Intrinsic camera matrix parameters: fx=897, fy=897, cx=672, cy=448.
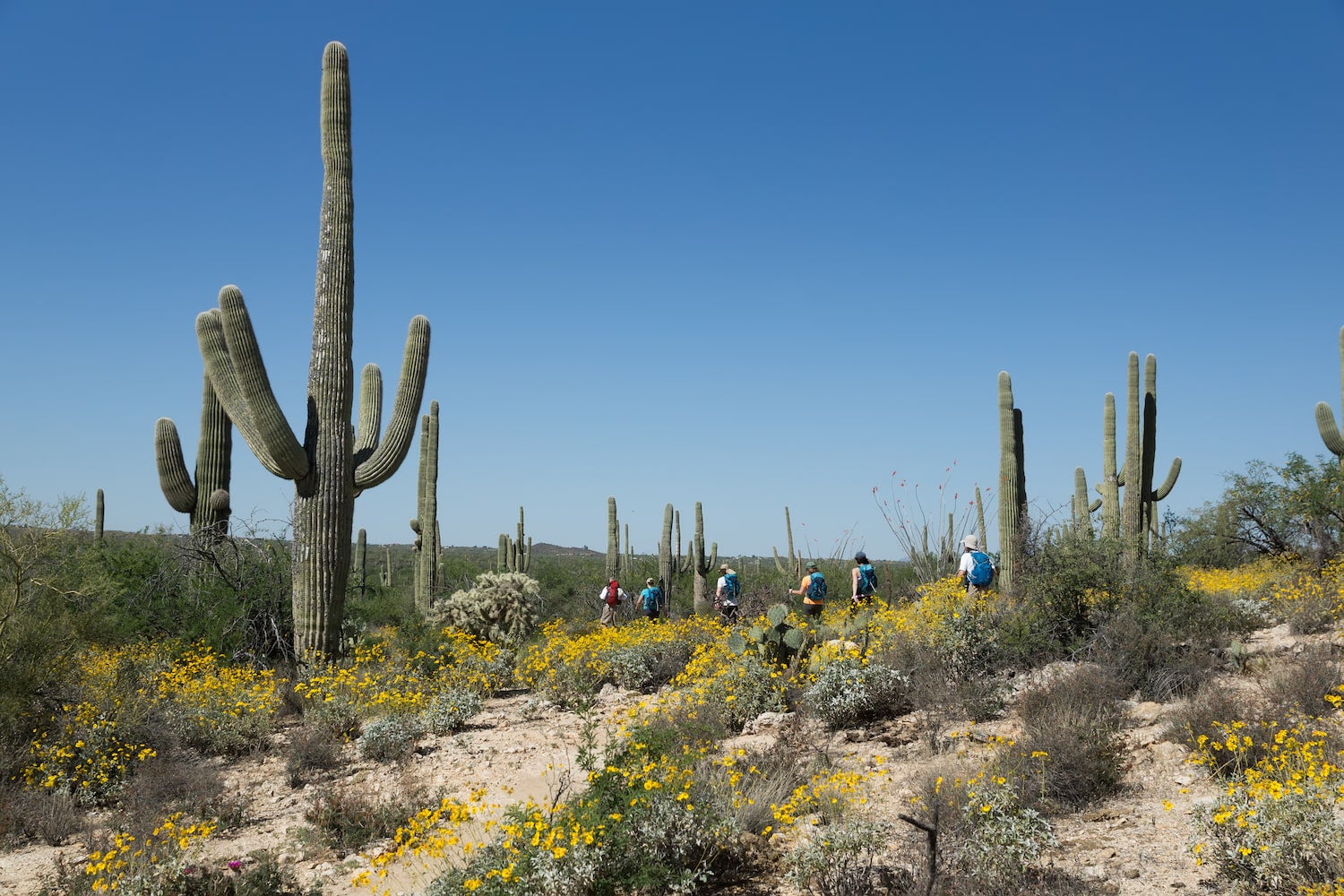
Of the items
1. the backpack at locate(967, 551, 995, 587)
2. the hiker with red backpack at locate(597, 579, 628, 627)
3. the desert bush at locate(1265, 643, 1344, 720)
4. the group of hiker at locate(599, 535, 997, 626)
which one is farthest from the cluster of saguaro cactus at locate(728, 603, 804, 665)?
the hiker with red backpack at locate(597, 579, 628, 627)

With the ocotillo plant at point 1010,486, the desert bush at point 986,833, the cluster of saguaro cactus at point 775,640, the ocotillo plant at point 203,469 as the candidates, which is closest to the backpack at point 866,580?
the ocotillo plant at point 1010,486

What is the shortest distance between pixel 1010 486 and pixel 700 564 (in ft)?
42.5

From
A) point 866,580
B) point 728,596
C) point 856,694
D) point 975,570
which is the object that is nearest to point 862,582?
point 866,580

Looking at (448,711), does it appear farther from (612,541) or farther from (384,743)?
(612,541)

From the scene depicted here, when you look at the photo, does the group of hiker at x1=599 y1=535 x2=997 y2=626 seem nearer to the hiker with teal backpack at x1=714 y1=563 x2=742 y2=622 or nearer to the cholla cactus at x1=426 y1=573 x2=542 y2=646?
the hiker with teal backpack at x1=714 y1=563 x2=742 y2=622

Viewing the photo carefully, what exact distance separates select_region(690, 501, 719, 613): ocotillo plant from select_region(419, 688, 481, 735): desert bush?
1256 centimetres

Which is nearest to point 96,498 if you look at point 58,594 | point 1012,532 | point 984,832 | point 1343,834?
point 58,594

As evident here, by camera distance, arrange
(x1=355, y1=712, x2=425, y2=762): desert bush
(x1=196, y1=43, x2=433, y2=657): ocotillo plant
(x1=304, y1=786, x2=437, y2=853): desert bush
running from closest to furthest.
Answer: (x1=304, y1=786, x2=437, y2=853): desert bush
(x1=355, y1=712, x2=425, y2=762): desert bush
(x1=196, y1=43, x2=433, y2=657): ocotillo plant

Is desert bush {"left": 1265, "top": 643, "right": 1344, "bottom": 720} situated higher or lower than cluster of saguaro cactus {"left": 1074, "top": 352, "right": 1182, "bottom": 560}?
lower

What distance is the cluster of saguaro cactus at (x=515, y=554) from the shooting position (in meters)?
26.0

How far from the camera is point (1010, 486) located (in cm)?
1423

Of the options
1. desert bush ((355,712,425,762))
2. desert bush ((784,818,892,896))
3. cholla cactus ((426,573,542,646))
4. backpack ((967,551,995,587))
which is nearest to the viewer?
desert bush ((784,818,892,896))

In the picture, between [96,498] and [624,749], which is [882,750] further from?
[96,498]

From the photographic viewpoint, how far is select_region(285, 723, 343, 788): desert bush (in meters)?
8.43
